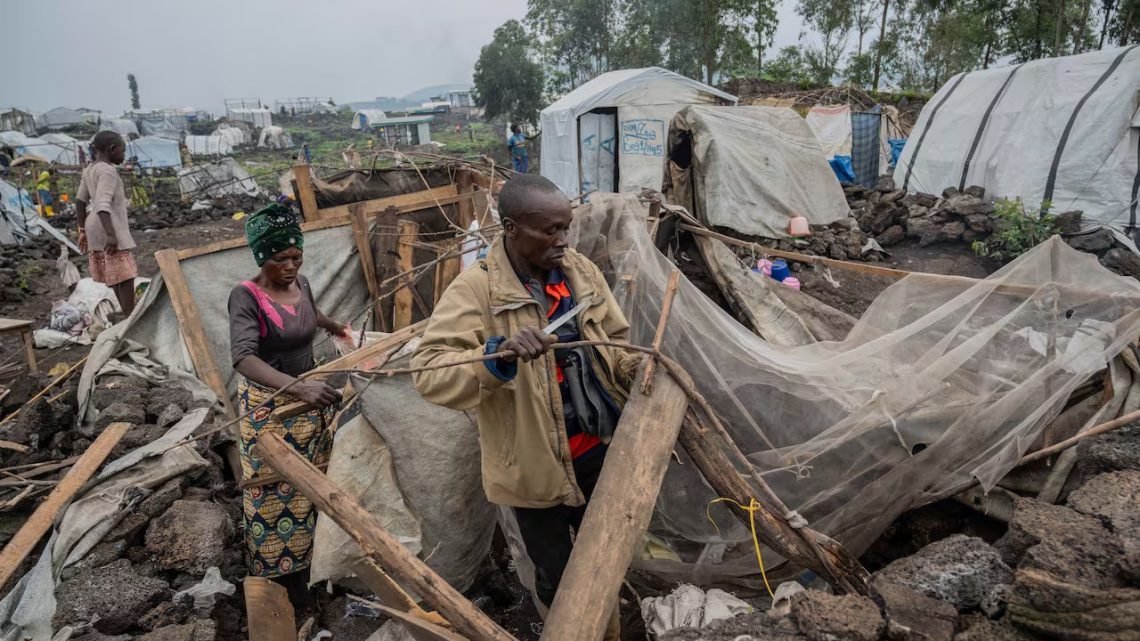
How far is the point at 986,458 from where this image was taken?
6.83 feet

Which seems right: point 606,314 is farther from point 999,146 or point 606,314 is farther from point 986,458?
point 999,146

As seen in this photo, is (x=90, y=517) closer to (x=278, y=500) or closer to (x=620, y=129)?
(x=278, y=500)

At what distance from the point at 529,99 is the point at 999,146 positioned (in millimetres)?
20485

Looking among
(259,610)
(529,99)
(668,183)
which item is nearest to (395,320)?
(259,610)

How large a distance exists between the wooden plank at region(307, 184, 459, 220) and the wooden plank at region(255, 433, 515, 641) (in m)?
3.74

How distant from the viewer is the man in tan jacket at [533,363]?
71.2 inches

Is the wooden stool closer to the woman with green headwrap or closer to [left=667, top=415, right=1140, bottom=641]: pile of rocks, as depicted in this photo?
the woman with green headwrap

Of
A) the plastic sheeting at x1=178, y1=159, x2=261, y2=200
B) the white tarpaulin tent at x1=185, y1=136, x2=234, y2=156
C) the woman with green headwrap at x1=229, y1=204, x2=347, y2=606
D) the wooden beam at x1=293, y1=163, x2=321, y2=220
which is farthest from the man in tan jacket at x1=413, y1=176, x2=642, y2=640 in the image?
the white tarpaulin tent at x1=185, y1=136, x2=234, y2=156

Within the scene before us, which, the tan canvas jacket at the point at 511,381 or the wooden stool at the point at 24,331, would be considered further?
the wooden stool at the point at 24,331

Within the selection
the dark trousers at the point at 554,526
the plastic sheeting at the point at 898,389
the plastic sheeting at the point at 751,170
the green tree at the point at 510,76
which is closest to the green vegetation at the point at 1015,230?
the plastic sheeting at the point at 751,170

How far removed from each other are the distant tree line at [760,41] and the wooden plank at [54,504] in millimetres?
18901

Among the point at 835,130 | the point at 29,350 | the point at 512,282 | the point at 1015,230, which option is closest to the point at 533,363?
the point at 512,282

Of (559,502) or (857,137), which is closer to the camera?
(559,502)

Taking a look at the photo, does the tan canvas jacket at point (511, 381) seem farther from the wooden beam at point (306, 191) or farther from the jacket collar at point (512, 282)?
the wooden beam at point (306, 191)
